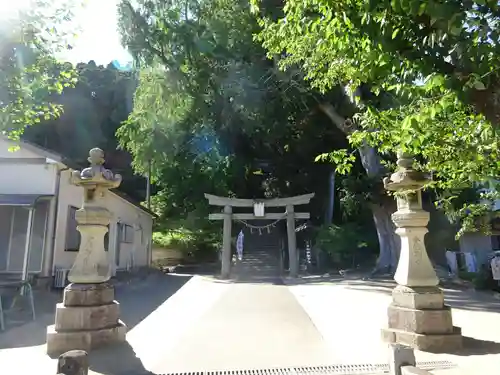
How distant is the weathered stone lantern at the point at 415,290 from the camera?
4.82 m

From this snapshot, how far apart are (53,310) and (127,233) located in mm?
7623

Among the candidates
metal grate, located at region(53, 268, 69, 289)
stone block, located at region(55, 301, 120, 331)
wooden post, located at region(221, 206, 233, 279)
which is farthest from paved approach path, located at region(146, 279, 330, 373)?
wooden post, located at region(221, 206, 233, 279)

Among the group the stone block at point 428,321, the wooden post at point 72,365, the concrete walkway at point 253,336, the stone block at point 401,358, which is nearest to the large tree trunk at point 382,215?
the concrete walkway at point 253,336

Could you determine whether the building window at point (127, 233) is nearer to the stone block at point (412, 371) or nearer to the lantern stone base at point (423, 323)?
the lantern stone base at point (423, 323)

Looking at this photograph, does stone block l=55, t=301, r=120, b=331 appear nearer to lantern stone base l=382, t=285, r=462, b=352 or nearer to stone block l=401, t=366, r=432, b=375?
stone block l=401, t=366, r=432, b=375

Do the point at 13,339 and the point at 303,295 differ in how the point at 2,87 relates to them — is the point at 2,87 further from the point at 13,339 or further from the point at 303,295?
the point at 303,295

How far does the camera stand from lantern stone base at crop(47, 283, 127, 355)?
472 cm

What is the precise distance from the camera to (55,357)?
15.3 feet

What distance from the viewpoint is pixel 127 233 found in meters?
16.0

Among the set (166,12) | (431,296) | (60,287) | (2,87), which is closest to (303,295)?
(431,296)

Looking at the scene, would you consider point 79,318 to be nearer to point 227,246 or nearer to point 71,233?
point 71,233

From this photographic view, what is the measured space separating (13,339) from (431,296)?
6.27 metres

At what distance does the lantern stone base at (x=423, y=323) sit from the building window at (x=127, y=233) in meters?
12.2

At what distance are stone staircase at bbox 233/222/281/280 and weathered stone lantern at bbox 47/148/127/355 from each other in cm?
1327
